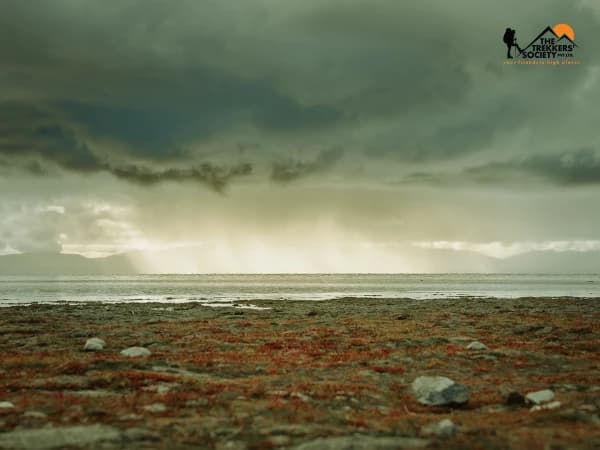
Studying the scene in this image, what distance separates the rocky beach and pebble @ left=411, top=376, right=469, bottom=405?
4cm

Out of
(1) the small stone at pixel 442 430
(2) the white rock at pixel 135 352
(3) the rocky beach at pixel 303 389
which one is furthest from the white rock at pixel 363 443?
(2) the white rock at pixel 135 352

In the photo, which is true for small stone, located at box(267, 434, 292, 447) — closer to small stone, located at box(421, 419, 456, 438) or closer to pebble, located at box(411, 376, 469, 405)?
small stone, located at box(421, 419, 456, 438)

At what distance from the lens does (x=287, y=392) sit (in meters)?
16.7

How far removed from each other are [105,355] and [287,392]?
11.6 m

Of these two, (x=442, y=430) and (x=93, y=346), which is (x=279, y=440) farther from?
(x=93, y=346)

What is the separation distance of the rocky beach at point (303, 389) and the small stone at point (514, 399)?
47 millimetres

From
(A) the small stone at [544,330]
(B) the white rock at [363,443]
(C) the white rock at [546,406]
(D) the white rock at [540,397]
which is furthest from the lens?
(A) the small stone at [544,330]

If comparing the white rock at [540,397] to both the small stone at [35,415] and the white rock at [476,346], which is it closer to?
the white rock at [476,346]

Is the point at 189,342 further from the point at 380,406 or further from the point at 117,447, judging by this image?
the point at 117,447

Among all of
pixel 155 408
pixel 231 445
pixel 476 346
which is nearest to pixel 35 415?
pixel 155 408

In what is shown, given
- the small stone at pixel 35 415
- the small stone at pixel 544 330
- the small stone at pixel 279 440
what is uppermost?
the small stone at pixel 35 415

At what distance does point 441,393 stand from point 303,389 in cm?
460

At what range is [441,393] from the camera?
49.6ft

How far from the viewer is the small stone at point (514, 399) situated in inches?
596
